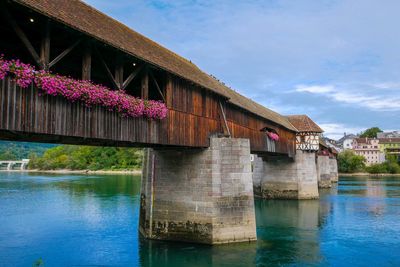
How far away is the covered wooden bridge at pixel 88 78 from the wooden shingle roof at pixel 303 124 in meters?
19.5

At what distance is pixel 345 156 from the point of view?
78125 mm

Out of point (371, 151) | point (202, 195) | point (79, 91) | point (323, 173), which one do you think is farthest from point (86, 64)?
point (371, 151)

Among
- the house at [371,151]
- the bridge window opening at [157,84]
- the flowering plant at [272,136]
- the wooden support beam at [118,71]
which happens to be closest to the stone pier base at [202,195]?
the bridge window opening at [157,84]

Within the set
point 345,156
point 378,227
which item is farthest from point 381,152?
point 378,227

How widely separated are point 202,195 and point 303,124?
77.2 feet

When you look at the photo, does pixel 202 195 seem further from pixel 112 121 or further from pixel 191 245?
pixel 112 121

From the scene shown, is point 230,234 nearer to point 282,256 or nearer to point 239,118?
point 282,256

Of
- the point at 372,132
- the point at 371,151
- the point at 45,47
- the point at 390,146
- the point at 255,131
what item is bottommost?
the point at 255,131

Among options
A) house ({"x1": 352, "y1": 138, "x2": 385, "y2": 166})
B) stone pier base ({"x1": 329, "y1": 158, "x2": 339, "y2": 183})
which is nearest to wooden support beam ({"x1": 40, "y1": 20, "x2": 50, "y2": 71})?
stone pier base ({"x1": 329, "y1": 158, "x2": 339, "y2": 183})

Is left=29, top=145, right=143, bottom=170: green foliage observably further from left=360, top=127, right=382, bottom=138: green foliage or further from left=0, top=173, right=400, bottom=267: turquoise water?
left=360, top=127, right=382, bottom=138: green foliage

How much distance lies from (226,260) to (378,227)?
11.3 meters

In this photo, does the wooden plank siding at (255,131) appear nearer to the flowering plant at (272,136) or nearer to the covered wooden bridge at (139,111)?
the covered wooden bridge at (139,111)

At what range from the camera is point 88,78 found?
8.56m

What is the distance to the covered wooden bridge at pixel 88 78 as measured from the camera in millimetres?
7059
